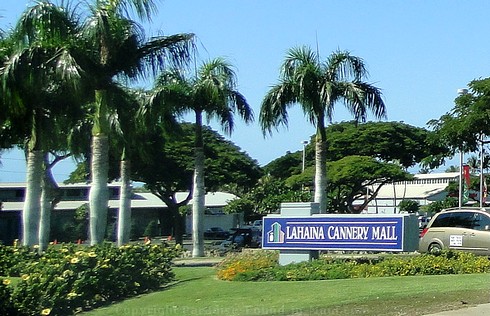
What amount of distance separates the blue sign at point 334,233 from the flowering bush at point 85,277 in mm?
2753

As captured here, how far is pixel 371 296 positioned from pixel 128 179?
18.4m

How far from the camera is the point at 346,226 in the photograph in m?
18.0

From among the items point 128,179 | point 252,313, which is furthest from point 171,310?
point 128,179

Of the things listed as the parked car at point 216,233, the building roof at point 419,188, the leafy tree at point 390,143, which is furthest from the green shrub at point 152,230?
the building roof at point 419,188

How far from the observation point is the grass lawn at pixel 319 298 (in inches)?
485

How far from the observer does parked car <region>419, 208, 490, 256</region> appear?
2130cm

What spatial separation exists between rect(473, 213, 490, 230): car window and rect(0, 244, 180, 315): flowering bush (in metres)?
8.86

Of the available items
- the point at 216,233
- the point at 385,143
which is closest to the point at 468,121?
the point at 385,143

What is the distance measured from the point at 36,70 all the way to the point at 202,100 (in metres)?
9.08

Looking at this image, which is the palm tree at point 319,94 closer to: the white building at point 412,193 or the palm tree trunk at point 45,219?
the palm tree trunk at point 45,219

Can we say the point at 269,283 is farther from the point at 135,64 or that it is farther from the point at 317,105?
the point at 317,105

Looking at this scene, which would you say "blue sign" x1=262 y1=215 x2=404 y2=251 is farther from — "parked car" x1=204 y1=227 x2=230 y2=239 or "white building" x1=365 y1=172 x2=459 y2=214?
"white building" x1=365 y1=172 x2=459 y2=214

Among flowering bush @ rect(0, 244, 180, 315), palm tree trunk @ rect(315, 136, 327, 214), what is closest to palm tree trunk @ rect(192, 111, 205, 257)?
palm tree trunk @ rect(315, 136, 327, 214)

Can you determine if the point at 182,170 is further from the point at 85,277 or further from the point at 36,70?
the point at 85,277
